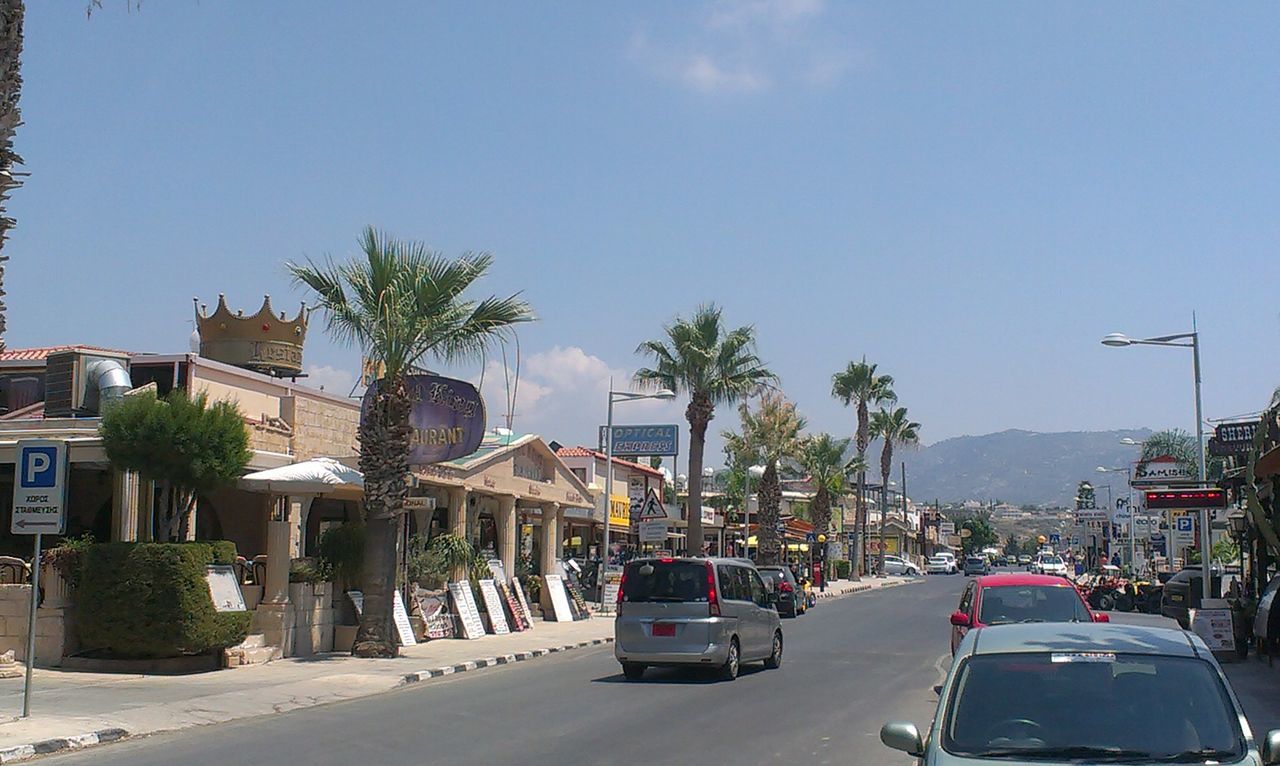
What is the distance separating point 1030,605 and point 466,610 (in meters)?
15.1

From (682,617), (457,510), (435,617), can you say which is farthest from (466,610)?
(682,617)

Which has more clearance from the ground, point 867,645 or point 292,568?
point 292,568

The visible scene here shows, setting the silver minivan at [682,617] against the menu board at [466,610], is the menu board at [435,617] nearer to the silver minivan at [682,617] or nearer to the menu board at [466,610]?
the menu board at [466,610]

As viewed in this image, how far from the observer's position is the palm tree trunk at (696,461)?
43.5 m

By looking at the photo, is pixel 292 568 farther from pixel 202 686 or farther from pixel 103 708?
pixel 103 708

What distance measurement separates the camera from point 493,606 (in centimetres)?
2969

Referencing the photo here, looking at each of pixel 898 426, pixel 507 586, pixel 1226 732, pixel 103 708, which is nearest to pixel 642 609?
pixel 103 708

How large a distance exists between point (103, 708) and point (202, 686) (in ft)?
8.98

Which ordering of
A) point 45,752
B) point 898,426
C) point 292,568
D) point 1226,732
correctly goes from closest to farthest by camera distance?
point 1226,732 < point 45,752 < point 292,568 < point 898,426

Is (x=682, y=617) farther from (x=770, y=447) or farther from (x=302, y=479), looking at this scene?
(x=770, y=447)

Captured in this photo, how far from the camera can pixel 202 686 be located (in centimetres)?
1809

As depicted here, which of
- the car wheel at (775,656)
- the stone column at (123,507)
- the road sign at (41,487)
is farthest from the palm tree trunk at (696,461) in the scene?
the road sign at (41,487)

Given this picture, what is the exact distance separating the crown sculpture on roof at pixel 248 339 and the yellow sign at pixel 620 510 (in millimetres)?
30507

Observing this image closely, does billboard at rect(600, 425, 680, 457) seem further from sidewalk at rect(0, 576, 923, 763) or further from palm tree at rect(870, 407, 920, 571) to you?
palm tree at rect(870, 407, 920, 571)
